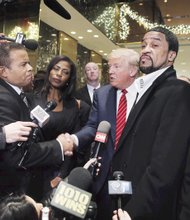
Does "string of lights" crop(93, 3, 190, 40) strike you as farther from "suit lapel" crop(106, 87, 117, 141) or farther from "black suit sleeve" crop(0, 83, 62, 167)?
"black suit sleeve" crop(0, 83, 62, 167)

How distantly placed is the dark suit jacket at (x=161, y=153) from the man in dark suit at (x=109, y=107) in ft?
1.65

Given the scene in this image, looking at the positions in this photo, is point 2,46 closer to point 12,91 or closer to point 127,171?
point 12,91

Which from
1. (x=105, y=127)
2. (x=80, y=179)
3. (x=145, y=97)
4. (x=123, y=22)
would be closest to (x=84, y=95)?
(x=105, y=127)

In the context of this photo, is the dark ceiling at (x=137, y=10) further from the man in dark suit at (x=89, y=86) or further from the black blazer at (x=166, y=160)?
the black blazer at (x=166, y=160)

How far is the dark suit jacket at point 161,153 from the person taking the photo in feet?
5.32

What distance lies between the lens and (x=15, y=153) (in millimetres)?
1782

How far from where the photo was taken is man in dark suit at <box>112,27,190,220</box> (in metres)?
1.62

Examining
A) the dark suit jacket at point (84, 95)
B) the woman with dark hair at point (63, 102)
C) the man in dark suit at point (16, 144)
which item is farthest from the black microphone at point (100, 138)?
the dark suit jacket at point (84, 95)

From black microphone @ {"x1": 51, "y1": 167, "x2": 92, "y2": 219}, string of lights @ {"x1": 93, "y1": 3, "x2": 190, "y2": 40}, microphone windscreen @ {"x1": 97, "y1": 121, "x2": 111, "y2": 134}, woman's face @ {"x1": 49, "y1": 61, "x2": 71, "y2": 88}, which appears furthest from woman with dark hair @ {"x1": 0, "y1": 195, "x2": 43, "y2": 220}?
string of lights @ {"x1": 93, "y1": 3, "x2": 190, "y2": 40}

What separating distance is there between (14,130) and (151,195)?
2.38 feet

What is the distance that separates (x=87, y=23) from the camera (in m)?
7.41

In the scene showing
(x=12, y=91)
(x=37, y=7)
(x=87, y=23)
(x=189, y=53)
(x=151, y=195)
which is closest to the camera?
(x=151, y=195)

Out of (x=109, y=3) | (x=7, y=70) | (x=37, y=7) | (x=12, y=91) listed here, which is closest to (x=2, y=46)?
(x=7, y=70)

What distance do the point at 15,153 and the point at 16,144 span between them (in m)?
0.05
